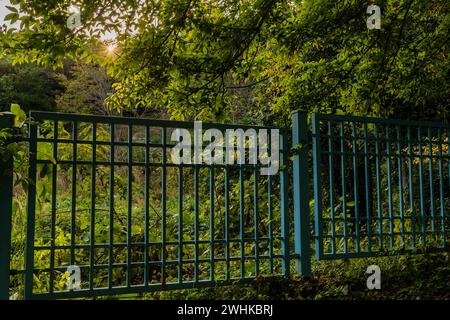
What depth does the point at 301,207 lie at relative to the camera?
4.56m

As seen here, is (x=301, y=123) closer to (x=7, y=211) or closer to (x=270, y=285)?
(x=270, y=285)

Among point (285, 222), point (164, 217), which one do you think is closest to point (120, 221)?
point (164, 217)

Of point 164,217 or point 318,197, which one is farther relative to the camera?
point 318,197

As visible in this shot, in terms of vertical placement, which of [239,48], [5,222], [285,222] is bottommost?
[285,222]

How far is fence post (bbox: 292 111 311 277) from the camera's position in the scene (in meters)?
4.55

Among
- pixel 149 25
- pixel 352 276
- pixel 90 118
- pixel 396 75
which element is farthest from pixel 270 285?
pixel 396 75

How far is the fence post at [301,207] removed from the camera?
455 centimetres

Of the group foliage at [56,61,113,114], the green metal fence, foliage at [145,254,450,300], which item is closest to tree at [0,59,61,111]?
foliage at [56,61,113,114]

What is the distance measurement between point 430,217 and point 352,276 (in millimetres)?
1471

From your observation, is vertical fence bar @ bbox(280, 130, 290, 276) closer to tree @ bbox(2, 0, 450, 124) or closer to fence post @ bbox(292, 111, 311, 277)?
fence post @ bbox(292, 111, 311, 277)

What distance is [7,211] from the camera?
11.5 ft

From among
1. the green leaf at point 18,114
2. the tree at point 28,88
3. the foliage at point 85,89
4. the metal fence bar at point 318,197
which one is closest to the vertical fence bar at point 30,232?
the green leaf at point 18,114

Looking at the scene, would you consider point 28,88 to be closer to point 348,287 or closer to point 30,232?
point 30,232

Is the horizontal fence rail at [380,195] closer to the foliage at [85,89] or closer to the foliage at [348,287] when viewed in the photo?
the foliage at [348,287]
